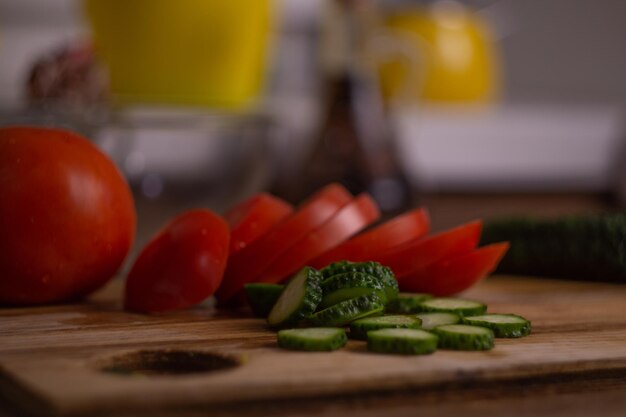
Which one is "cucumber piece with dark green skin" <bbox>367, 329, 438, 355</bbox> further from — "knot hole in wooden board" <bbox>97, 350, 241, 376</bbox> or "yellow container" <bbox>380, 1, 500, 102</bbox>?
"yellow container" <bbox>380, 1, 500, 102</bbox>

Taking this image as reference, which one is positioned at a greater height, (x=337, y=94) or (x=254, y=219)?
(x=337, y=94)

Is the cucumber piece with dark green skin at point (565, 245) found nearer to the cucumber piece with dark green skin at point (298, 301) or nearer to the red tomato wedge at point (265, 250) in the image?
the red tomato wedge at point (265, 250)

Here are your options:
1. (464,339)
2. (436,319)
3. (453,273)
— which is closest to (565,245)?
(453,273)

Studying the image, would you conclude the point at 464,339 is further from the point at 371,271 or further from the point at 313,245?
the point at 313,245

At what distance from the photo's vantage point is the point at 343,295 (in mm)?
949

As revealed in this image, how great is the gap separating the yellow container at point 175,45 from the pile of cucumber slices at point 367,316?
0.71m

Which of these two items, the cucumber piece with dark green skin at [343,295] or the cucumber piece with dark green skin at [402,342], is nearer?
the cucumber piece with dark green skin at [402,342]

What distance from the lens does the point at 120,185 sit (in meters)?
1.18

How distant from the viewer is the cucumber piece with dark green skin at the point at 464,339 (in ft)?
2.71

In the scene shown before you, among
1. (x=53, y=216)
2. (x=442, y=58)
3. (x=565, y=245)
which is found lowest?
(x=565, y=245)

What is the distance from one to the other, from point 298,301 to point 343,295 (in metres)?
0.05

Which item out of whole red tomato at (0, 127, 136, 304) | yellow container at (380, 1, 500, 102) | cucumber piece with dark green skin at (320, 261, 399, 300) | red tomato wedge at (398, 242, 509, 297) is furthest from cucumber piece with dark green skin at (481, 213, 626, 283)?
yellow container at (380, 1, 500, 102)

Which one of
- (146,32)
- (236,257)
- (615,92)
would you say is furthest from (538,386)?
(615,92)

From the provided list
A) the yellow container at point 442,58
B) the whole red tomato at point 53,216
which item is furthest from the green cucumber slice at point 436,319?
the yellow container at point 442,58
